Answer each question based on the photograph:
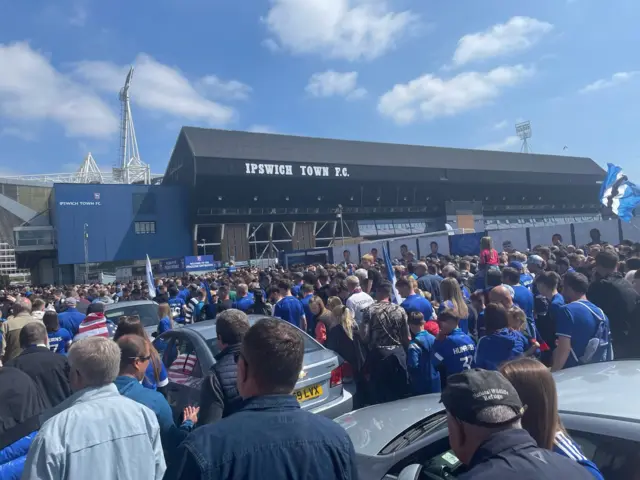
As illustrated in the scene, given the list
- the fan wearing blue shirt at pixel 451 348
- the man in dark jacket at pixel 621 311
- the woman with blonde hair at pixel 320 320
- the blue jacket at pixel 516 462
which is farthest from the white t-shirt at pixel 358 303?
the blue jacket at pixel 516 462

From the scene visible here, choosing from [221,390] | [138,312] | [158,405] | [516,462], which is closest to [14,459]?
[158,405]

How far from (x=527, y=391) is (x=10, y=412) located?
3.01 meters

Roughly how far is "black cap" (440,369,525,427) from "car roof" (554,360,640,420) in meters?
0.97

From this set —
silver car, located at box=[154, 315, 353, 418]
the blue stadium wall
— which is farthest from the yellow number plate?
the blue stadium wall

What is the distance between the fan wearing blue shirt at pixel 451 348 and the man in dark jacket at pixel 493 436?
3.01 meters

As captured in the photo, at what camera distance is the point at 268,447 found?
1.67 meters

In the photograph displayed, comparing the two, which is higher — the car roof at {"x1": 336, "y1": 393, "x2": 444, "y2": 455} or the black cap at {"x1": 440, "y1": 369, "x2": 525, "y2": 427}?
the black cap at {"x1": 440, "y1": 369, "x2": 525, "y2": 427}

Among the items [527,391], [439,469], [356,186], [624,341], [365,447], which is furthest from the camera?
[356,186]

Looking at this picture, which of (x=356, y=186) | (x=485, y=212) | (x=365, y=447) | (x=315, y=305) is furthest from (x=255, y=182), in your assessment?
(x=365, y=447)

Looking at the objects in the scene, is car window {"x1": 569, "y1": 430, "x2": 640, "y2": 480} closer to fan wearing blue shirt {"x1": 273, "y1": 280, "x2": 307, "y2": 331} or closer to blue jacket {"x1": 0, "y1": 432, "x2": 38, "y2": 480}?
blue jacket {"x1": 0, "y1": 432, "x2": 38, "y2": 480}

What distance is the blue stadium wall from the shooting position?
143ft

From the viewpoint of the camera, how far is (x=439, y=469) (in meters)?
2.66

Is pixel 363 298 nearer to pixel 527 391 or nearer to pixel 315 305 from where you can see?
pixel 315 305

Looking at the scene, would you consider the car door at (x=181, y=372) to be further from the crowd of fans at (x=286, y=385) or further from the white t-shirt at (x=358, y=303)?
the white t-shirt at (x=358, y=303)
